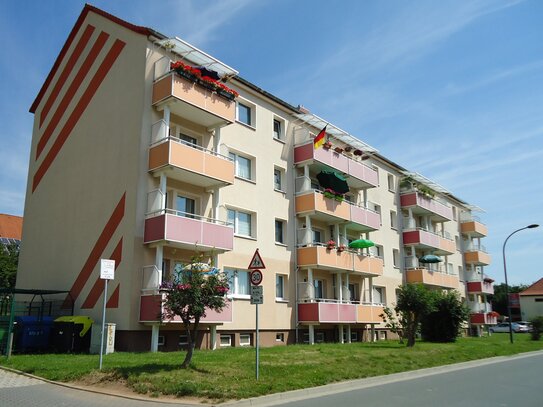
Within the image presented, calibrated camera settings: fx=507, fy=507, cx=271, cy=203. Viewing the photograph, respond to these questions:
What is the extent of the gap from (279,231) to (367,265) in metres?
6.68

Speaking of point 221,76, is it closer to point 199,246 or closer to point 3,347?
point 199,246

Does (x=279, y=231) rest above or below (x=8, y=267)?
above

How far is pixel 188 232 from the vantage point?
1956 centimetres

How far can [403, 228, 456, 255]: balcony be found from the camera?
3841cm

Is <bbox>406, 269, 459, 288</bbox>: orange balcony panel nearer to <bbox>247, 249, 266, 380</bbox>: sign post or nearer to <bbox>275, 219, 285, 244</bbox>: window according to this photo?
<bbox>275, 219, 285, 244</bbox>: window

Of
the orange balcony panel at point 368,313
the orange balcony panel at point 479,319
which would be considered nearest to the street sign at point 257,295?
the orange balcony panel at point 368,313

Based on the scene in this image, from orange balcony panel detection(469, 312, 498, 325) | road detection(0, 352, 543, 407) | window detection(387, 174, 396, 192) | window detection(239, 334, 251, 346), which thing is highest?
window detection(387, 174, 396, 192)

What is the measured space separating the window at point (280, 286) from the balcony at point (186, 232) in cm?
535

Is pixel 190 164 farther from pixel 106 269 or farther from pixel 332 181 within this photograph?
pixel 332 181

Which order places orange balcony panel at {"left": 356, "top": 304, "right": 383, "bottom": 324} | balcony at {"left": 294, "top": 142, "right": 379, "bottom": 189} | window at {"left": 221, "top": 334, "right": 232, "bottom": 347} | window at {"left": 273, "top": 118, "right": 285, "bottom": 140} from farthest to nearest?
orange balcony panel at {"left": 356, "top": 304, "right": 383, "bottom": 324} → window at {"left": 273, "top": 118, "right": 285, "bottom": 140} → balcony at {"left": 294, "top": 142, "right": 379, "bottom": 189} → window at {"left": 221, "top": 334, "right": 232, "bottom": 347}

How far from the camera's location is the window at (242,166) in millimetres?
24641

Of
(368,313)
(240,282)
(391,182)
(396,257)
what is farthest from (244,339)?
(391,182)

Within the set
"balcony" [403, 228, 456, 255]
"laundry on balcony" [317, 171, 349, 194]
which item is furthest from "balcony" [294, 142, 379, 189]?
"balcony" [403, 228, 456, 255]

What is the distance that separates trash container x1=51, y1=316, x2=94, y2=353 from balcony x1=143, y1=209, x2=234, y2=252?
374 cm
